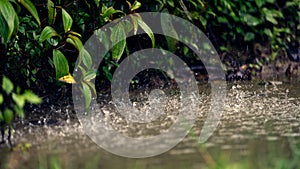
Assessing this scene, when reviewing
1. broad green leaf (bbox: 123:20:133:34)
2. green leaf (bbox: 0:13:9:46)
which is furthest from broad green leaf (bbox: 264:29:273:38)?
green leaf (bbox: 0:13:9:46)

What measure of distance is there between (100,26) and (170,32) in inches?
28.6

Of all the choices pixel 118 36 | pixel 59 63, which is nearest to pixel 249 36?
pixel 118 36

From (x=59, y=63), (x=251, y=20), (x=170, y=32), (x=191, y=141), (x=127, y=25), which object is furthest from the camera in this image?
(x=251, y=20)

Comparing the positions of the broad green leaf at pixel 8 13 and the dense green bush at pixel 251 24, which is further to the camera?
the dense green bush at pixel 251 24

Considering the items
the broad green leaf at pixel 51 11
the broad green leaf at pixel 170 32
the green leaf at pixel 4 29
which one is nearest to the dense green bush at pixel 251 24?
the broad green leaf at pixel 170 32

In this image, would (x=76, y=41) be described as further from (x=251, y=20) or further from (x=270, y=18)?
(x=270, y=18)

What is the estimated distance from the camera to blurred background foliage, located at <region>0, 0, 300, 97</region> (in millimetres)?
2662

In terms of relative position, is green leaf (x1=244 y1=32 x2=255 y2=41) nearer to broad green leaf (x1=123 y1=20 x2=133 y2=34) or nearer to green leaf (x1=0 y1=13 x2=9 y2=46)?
broad green leaf (x1=123 y1=20 x2=133 y2=34)

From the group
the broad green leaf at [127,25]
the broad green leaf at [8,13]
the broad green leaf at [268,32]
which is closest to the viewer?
the broad green leaf at [8,13]

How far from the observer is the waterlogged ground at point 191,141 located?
204 cm

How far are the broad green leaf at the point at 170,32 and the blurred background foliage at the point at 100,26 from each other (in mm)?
108

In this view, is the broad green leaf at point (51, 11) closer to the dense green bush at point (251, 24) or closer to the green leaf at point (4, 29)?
the green leaf at point (4, 29)

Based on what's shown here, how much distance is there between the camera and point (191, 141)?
2334 mm

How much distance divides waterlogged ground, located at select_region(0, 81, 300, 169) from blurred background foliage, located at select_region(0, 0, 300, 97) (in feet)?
0.82
